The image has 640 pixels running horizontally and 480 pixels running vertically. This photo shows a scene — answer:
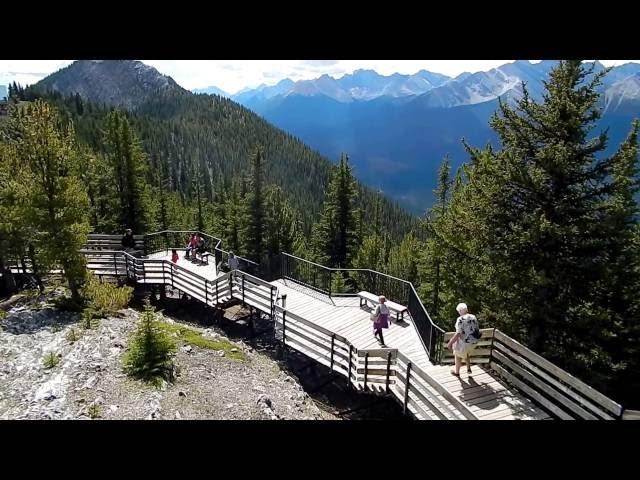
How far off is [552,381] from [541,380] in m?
0.52

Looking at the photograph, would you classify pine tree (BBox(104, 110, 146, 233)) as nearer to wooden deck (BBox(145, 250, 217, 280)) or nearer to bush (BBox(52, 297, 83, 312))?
wooden deck (BBox(145, 250, 217, 280))

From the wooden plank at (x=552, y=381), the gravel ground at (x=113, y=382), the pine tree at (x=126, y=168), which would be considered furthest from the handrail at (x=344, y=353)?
the pine tree at (x=126, y=168)

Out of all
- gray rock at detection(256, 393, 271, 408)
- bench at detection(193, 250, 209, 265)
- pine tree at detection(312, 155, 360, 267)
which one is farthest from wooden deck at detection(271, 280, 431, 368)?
pine tree at detection(312, 155, 360, 267)

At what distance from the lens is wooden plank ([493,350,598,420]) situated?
8.49m

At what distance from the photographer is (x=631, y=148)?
12.6 meters

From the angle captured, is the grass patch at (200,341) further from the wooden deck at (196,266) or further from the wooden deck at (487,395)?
the wooden deck at (487,395)

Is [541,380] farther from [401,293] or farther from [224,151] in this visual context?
[224,151]

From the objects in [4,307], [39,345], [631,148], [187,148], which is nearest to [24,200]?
[4,307]

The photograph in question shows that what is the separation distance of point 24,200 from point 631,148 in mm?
19127

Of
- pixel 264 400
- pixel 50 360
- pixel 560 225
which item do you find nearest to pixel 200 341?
pixel 50 360

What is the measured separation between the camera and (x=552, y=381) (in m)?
9.12

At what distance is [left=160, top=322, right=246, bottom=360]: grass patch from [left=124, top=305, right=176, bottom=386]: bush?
250 cm
